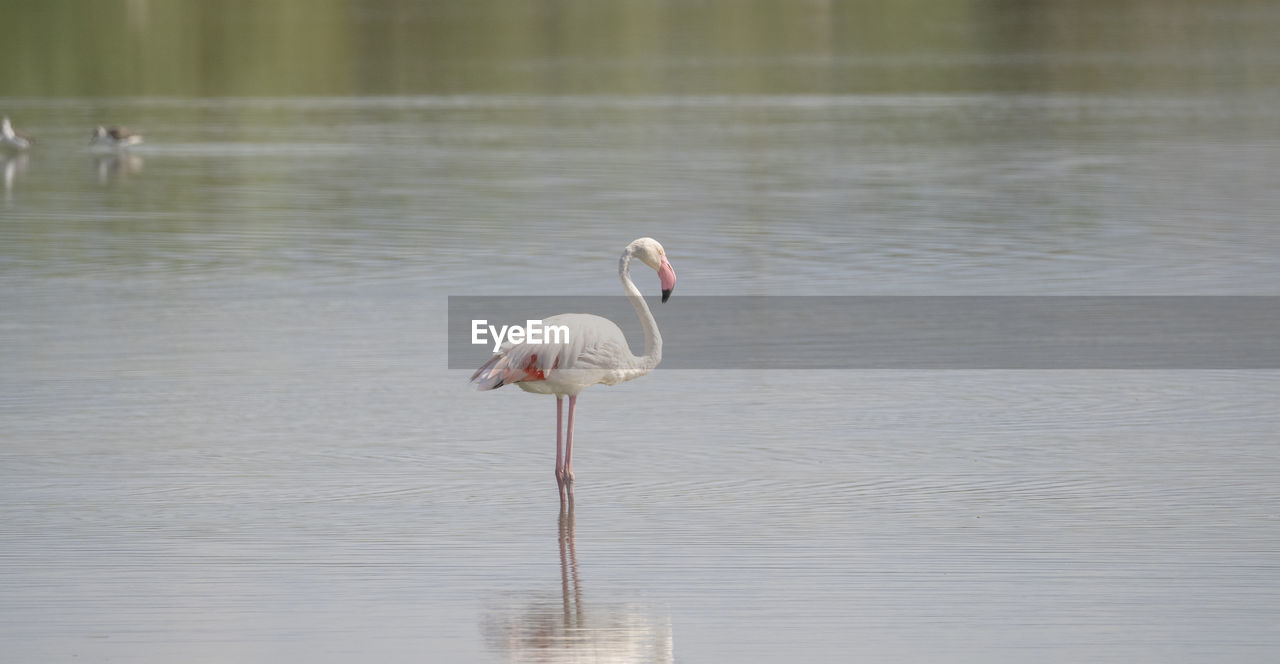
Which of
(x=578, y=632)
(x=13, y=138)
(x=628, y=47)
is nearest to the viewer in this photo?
(x=578, y=632)

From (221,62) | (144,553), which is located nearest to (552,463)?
(144,553)

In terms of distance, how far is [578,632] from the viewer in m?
7.61

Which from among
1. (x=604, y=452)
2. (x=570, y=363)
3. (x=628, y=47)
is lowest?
(x=628, y=47)

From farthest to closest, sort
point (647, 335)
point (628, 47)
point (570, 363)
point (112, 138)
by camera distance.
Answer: point (628, 47)
point (112, 138)
point (647, 335)
point (570, 363)

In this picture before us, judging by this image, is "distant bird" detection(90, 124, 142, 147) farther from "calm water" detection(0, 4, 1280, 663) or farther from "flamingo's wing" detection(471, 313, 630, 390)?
"flamingo's wing" detection(471, 313, 630, 390)

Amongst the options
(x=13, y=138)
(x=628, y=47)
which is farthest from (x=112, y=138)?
(x=628, y=47)

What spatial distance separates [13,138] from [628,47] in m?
34.7

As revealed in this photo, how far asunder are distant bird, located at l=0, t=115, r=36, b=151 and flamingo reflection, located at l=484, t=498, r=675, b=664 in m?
23.9

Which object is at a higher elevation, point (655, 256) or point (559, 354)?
point (655, 256)

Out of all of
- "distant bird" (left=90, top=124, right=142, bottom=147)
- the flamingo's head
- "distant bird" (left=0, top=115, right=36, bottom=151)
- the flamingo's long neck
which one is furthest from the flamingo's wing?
"distant bird" (left=0, top=115, right=36, bottom=151)

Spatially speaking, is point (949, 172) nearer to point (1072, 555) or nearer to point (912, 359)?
point (912, 359)

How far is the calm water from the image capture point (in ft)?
25.4

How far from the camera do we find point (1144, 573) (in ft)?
27.3

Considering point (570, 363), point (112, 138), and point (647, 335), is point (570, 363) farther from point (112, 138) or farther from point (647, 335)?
point (112, 138)
